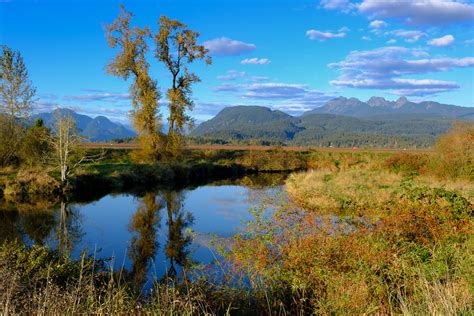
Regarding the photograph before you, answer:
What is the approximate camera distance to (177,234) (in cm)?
1773

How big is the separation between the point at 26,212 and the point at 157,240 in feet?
29.2

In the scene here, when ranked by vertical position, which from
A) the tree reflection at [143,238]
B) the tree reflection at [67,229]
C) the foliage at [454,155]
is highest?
the foliage at [454,155]

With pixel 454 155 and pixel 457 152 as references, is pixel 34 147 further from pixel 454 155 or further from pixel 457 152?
pixel 457 152

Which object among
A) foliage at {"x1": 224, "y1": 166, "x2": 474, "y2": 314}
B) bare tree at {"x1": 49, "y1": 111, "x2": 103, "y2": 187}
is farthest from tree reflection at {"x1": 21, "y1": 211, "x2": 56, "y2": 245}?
foliage at {"x1": 224, "y1": 166, "x2": 474, "y2": 314}

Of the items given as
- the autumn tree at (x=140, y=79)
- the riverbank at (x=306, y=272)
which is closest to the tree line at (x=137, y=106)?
the autumn tree at (x=140, y=79)

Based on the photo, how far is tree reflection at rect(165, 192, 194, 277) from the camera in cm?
1373

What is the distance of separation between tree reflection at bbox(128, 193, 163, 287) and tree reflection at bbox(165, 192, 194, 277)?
1.95 feet

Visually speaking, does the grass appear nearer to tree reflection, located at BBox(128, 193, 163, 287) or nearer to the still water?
tree reflection, located at BBox(128, 193, 163, 287)

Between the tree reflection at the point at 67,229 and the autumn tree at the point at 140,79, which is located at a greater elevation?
the autumn tree at the point at 140,79

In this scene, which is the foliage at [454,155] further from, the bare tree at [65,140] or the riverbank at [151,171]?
the bare tree at [65,140]

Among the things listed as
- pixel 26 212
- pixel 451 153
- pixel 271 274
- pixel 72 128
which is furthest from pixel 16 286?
pixel 451 153

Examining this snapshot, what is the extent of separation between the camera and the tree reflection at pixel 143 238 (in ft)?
40.9

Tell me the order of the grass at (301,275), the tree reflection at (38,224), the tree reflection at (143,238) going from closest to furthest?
1. the grass at (301,275)
2. the tree reflection at (143,238)
3. the tree reflection at (38,224)

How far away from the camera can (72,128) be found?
83.4ft
